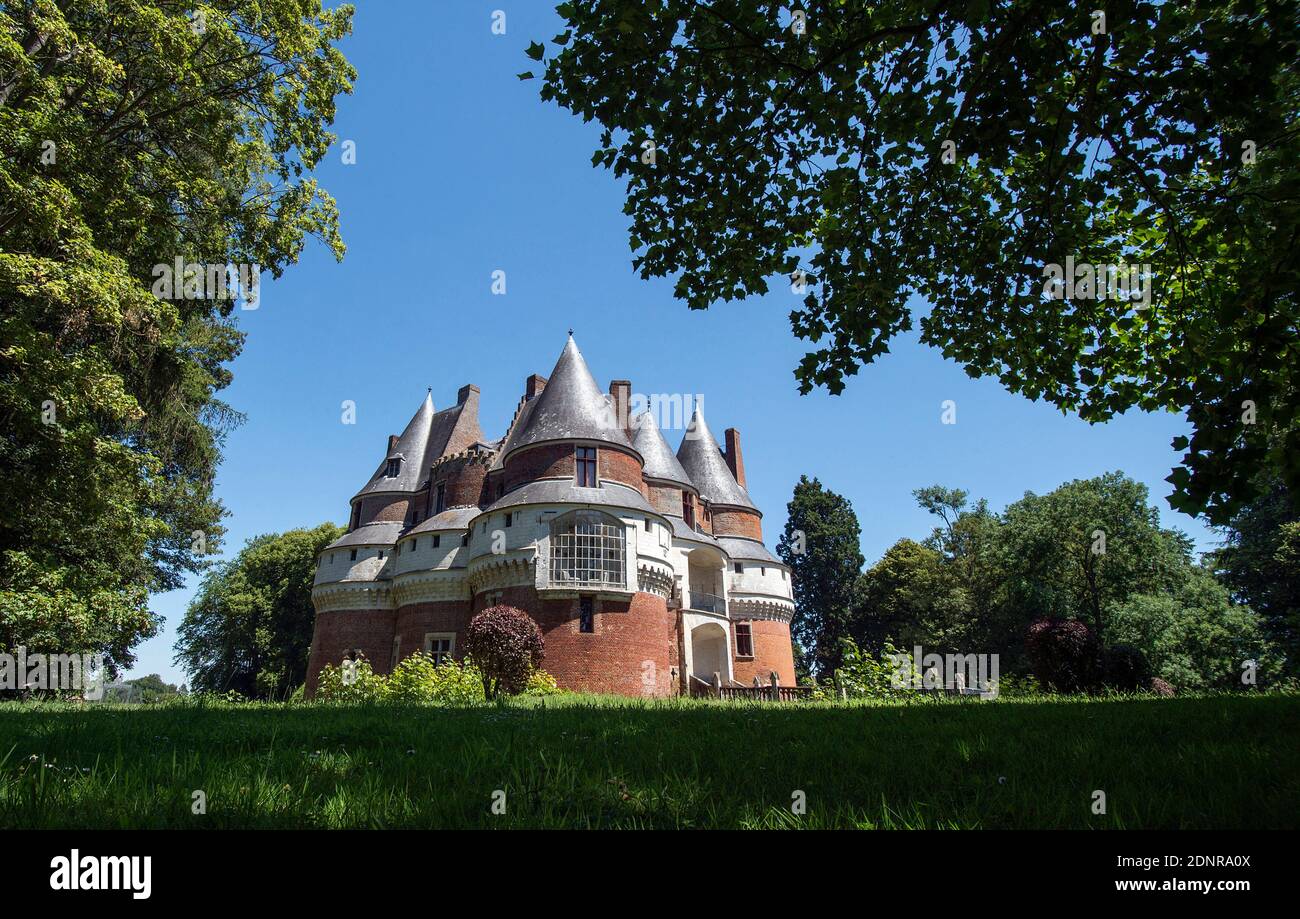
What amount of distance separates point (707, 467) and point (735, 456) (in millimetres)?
3929

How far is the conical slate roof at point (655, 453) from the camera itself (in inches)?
1485

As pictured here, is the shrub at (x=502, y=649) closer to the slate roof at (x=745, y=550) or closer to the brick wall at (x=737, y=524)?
the slate roof at (x=745, y=550)

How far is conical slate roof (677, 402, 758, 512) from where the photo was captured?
42.3 metres

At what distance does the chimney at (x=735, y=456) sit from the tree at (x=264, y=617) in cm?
2726

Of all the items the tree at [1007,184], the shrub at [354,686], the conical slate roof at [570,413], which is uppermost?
the conical slate roof at [570,413]

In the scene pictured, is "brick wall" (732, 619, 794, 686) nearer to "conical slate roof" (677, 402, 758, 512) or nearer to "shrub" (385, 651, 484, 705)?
"conical slate roof" (677, 402, 758, 512)

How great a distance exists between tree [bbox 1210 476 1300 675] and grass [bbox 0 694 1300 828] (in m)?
30.6

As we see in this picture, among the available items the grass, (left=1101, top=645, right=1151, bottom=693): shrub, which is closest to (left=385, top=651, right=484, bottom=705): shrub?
the grass

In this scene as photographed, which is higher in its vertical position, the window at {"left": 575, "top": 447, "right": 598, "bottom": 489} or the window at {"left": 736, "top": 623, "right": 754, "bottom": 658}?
the window at {"left": 575, "top": 447, "right": 598, "bottom": 489}

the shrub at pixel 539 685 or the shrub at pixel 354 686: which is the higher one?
the shrub at pixel 354 686

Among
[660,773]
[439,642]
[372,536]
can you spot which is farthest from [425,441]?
[660,773]

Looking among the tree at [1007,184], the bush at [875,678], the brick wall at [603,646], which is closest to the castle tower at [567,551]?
the brick wall at [603,646]

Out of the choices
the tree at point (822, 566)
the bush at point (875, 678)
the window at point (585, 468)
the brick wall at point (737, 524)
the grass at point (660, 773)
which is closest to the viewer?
the grass at point (660, 773)
